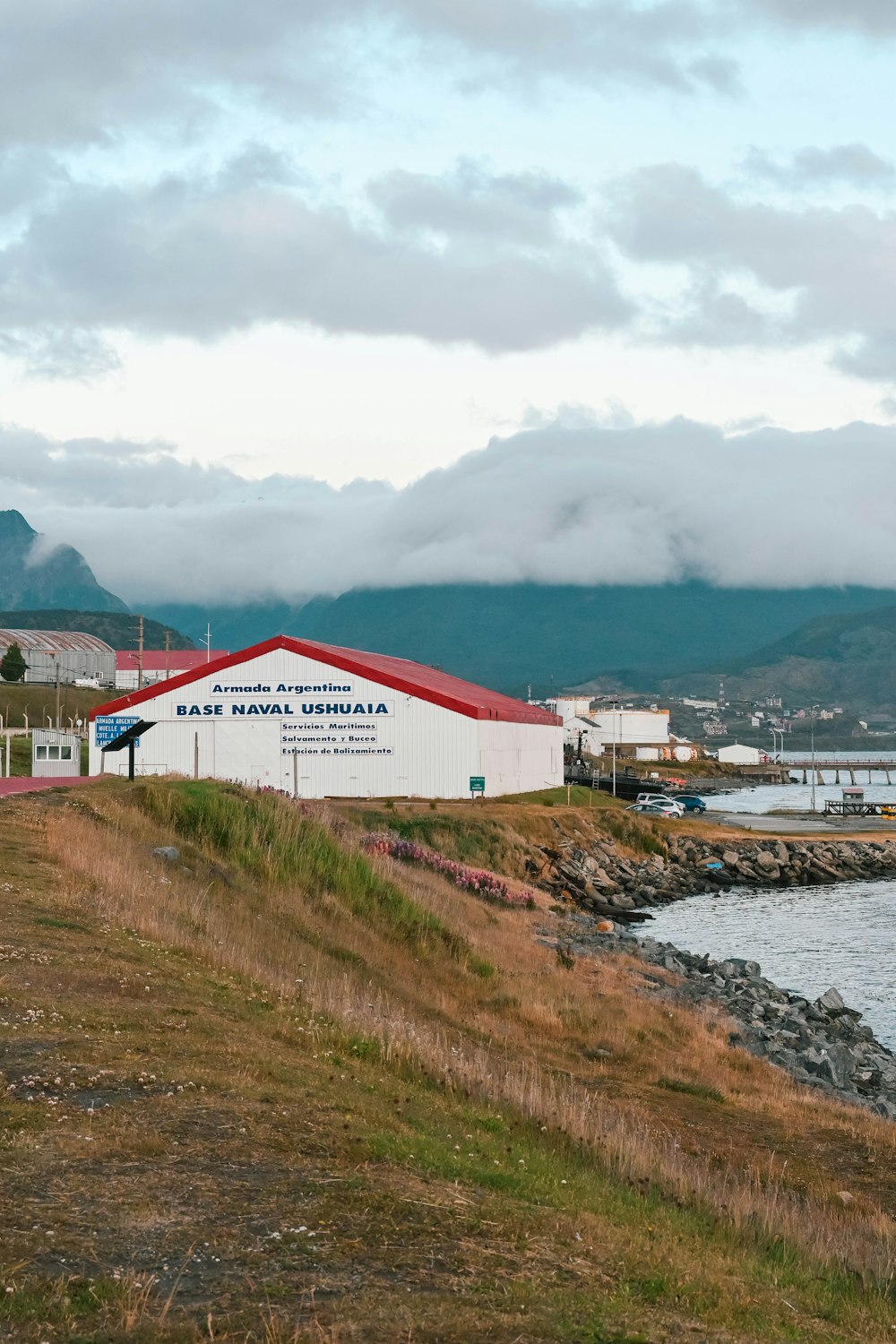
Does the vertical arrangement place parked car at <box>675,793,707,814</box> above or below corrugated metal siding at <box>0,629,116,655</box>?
below

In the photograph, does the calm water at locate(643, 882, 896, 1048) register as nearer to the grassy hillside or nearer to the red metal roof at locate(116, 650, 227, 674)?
the grassy hillside

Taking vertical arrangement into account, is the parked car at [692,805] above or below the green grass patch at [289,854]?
below

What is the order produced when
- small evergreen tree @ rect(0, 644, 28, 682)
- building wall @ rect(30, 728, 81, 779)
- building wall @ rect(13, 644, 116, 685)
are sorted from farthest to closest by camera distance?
building wall @ rect(13, 644, 116, 685) < small evergreen tree @ rect(0, 644, 28, 682) < building wall @ rect(30, 728, 81, 779)

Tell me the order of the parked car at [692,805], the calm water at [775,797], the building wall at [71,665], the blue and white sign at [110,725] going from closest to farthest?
1. the blue and white sign at [110,725]
2. the parked car at [692,805]
3. the calm water at [775,797]
4. the building wall at [71,665]

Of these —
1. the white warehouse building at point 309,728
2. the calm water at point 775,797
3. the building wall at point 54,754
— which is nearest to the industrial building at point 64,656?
the calm water at point 775,797

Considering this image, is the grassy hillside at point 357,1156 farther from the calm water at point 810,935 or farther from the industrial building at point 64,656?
the industrial building at point 64,656

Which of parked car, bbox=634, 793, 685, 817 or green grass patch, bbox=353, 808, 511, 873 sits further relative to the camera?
parked car, bbox=634, 793, 685, 817

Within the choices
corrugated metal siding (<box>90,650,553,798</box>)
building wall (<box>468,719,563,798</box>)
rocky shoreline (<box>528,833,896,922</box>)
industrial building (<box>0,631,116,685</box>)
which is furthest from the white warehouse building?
industrial building (<box>0,631,116,685</box>)

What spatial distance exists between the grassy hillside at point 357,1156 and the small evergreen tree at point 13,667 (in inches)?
4453

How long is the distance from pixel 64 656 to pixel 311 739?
391ft

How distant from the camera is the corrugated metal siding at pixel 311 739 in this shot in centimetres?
5222

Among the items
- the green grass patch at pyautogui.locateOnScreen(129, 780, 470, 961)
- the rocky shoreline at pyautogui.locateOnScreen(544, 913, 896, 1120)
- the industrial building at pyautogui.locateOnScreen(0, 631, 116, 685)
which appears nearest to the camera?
the rocky shoreline at pyautogui.locateOnScreen(544, 913, 896, 1120)

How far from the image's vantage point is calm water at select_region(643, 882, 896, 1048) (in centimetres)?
3005

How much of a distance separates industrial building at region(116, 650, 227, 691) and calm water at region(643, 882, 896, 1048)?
322 ft
